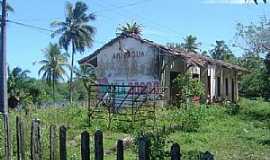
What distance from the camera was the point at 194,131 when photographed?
18641mm

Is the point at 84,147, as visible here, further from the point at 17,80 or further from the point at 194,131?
the point at 17,80

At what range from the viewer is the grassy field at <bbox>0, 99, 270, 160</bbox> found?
13.2 meters

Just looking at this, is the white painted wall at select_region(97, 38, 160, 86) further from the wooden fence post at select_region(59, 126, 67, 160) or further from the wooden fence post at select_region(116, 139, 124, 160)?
the wooden fence post at select_region(116, 139, 124, 160)

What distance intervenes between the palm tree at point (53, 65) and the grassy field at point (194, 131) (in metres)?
40.6

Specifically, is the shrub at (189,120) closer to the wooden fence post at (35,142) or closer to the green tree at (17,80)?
the wooden fence post at (35,142)

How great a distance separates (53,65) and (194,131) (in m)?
47.9

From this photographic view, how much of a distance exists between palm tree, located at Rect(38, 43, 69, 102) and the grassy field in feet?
133

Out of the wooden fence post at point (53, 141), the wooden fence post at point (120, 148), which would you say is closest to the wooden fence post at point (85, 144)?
the wooden fence post at point (120, 148)

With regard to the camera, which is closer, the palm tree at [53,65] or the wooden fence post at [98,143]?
the wooden fence post at [98,143]

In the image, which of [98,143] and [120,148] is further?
[98,143]

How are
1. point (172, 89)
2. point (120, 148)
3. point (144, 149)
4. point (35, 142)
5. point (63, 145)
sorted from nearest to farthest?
point (144, 149) → point (120, 148) → point (63, 145) → point (35, 142) → point (172, 89)

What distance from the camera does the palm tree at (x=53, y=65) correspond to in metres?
64.7

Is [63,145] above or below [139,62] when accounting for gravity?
below

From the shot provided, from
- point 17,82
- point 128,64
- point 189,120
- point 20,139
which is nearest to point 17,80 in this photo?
point 17,82
